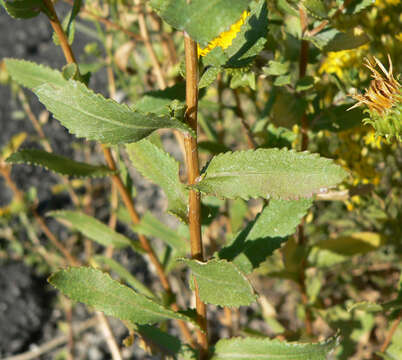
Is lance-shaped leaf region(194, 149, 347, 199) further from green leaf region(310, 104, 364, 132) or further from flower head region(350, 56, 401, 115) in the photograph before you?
green leaf region(310, 104, 364, 132)

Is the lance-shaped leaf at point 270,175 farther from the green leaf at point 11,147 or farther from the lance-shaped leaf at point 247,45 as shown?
the green leaf at point 11,147

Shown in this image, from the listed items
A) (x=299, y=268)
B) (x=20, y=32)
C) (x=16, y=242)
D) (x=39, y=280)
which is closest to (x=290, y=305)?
(x=299, y=268)

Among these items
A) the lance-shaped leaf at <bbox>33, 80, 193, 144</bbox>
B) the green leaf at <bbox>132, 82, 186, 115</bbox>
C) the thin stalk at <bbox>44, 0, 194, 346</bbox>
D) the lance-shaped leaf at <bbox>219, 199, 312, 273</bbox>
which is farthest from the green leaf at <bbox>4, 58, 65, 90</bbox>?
the lance-shaped leaf at <bbox>219, 199, 312, 273</bbox>

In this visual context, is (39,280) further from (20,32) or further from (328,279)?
(20,32)

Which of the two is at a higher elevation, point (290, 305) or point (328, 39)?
point (328, 39)

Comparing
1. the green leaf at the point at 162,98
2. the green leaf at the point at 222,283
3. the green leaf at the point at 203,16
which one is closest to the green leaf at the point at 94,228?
the green leaf at the point at 162,98

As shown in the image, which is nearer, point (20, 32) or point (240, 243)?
point (240, 243)

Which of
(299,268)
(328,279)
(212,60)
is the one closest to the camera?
(212,60)
